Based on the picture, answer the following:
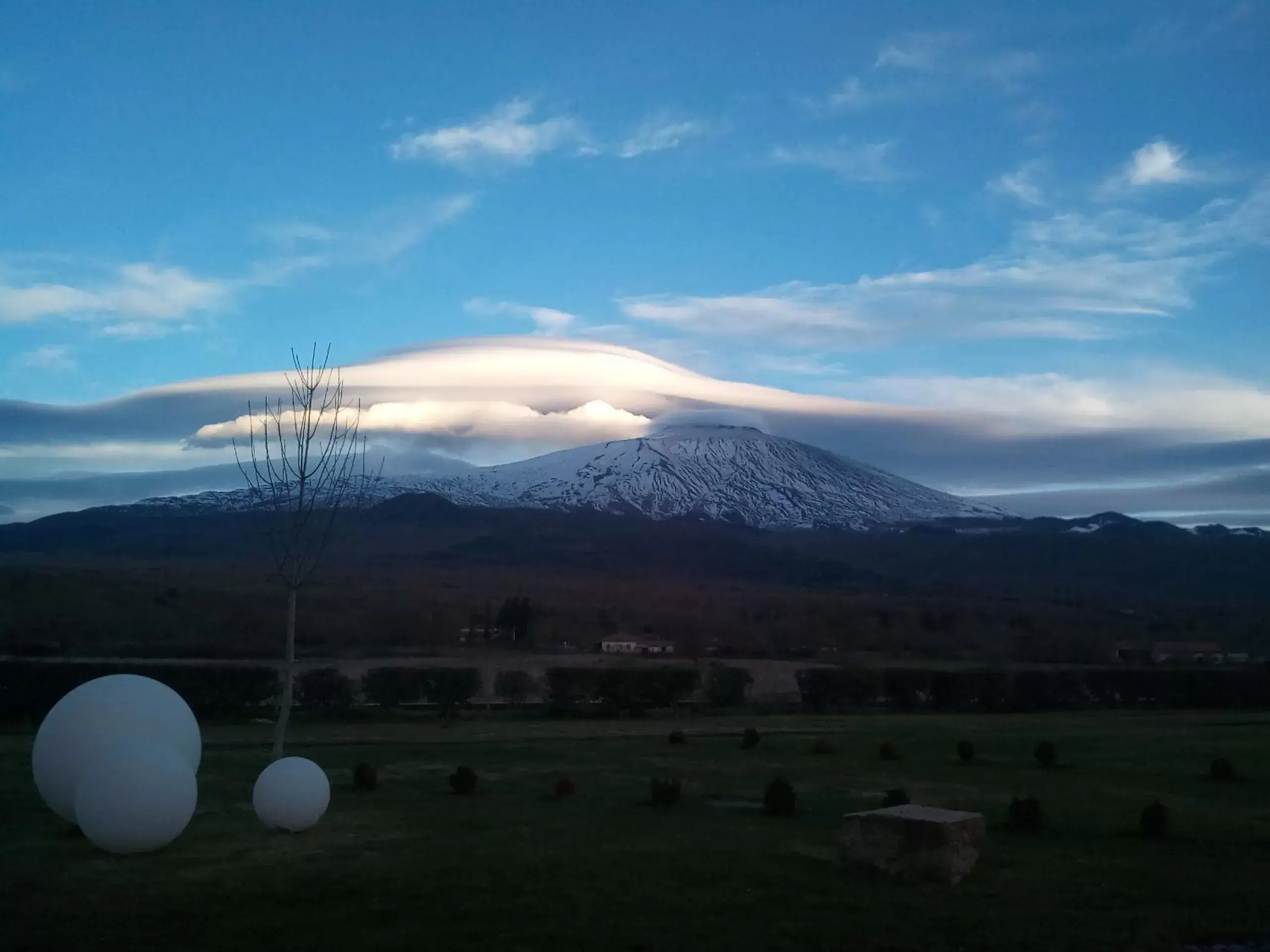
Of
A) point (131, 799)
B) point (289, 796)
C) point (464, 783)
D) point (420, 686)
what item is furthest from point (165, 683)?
point (131, 799)

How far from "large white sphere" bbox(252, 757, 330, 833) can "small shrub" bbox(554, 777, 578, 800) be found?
12.7 ft

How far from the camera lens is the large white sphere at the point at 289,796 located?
43.5 feet

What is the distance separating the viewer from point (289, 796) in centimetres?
1326

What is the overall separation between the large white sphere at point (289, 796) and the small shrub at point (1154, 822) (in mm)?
9739

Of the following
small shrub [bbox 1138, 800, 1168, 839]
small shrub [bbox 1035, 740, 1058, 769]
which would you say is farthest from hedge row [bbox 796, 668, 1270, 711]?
small shrub [bbox 1138, 800, 1168, 839]

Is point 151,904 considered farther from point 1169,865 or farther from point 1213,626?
point 1213,626

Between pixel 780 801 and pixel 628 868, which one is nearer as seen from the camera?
pixel 628 868

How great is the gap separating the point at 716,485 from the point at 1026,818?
151m

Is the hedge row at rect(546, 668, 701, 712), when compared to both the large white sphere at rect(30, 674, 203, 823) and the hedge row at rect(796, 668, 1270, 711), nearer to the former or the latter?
the hedge row at rect(796, 668, 1270, 711)

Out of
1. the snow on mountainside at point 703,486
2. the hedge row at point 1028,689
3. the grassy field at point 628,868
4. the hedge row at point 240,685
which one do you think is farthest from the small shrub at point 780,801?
the snow on mountainside at point 703,486

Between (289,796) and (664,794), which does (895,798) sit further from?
(289,796)

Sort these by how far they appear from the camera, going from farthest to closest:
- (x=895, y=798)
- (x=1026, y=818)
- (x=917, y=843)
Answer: (x=895, y=798), (x=1026, y=818), (x=917, y=843)

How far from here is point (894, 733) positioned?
27.0m

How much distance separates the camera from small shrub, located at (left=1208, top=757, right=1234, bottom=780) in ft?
63.0
